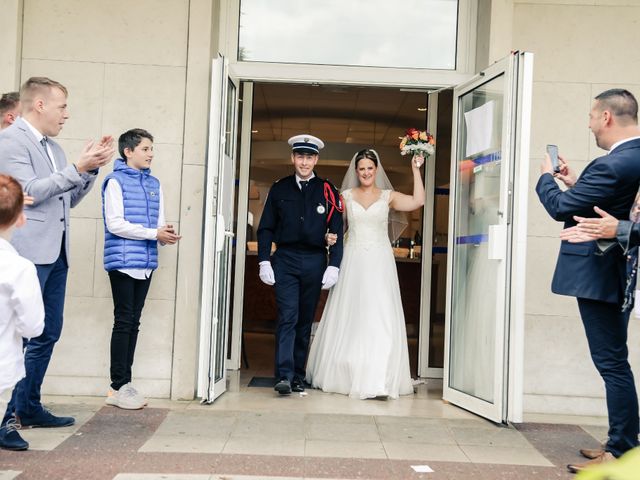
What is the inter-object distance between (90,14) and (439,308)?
11.8 feet

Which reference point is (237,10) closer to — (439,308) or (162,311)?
(162,311)

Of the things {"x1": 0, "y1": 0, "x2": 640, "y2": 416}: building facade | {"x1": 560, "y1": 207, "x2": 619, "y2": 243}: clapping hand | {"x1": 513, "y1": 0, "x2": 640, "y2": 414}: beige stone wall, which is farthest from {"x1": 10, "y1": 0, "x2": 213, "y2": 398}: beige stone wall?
{"x1": 560, "y1": 207, "x2": 619, "y2": 243}: clapping hand

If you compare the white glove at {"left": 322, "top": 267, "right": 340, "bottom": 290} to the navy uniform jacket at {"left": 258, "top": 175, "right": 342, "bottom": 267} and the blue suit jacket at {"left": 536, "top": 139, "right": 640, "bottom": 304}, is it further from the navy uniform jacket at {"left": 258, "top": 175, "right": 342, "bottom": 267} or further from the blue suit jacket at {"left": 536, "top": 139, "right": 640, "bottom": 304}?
the blue suit jacket at {"left": 536, "top": 139, "right": 640, "bottom": 304}

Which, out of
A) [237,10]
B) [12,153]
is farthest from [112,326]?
[237,10]

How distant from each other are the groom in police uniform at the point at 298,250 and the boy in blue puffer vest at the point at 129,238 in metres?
1.05

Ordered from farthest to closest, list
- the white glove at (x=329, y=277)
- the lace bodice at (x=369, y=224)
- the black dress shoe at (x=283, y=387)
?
the lace bodice at (x=369, y=224) → the white glove at (x=329, y=277) → the black dress shoe at (x=283, y=387)

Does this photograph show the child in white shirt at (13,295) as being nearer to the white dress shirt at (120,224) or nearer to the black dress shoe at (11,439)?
the black dress shoe at (11,439)

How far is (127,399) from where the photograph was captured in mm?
4480

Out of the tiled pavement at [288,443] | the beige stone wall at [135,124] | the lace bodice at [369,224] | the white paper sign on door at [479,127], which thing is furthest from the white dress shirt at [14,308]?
the lace bodice at [369,224]

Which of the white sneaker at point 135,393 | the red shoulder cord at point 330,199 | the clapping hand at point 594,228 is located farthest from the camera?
the red shoulder cord at point 330,199

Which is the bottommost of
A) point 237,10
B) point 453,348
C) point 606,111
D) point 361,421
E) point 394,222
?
point 361,421

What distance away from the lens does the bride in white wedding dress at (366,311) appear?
5.30 metres

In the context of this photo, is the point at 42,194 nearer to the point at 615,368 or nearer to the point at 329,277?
the point at 329,277

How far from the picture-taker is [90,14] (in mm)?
4930
